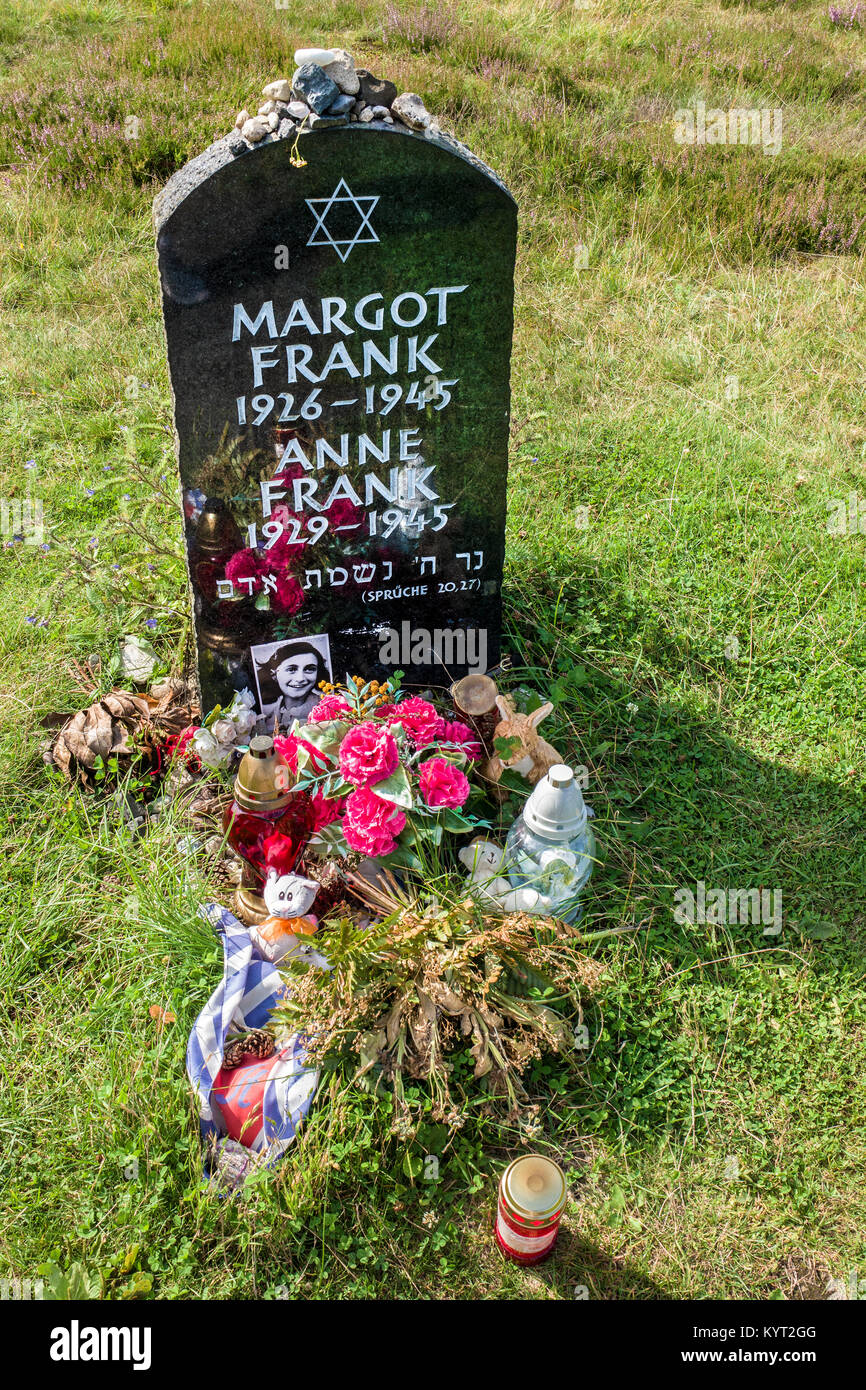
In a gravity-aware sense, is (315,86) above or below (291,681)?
above

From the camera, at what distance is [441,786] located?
2832 millimetres

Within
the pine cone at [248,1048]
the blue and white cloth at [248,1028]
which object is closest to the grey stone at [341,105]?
the blue and white cloth at [248,1028]

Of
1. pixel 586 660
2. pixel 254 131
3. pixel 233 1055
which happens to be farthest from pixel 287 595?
pixel 233 1055

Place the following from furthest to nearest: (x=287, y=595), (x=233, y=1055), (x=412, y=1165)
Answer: (x=287, y=595), (x=233, y=1055), (x=412, y=1165)

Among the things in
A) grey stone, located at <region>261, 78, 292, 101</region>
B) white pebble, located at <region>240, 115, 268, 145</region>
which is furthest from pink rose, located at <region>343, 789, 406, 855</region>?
grey stone, located at <region>261, 78, 292, 101</region>

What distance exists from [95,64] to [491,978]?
7484 millimetres

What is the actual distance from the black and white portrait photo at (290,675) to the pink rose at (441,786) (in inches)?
31.5

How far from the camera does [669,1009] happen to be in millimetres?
2896

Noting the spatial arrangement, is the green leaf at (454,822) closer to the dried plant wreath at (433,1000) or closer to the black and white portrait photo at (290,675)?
the dried plant wreath at (433,1000)

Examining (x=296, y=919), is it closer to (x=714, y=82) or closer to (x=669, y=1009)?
(x=669, y=1009)

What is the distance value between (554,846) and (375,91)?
6.90ft

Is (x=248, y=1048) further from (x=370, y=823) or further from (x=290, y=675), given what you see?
(x=290, y=675)

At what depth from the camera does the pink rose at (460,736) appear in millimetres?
3027

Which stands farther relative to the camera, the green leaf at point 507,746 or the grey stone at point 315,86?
the green leaf at point 507,746
